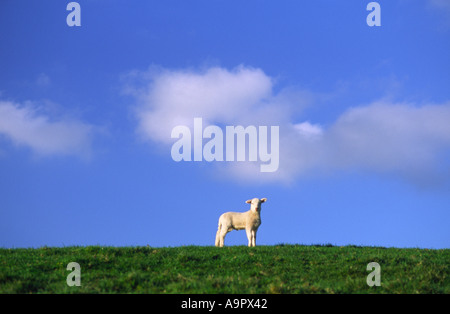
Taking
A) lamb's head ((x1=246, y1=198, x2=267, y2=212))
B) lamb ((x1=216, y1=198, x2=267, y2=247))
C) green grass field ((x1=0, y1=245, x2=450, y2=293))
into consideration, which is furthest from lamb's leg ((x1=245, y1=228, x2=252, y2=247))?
green grass field ((x1=0, y1=245, x2=450, y2=293))

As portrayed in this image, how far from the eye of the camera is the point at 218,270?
57.3 ft

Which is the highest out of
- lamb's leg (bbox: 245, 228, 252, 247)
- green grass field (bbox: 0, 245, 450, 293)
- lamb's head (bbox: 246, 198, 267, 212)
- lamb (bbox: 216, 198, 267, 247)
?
lamb's head (bbox: 246, 198, 267, 212)

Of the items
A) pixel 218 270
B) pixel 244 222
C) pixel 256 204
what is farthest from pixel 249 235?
pixel 218 270

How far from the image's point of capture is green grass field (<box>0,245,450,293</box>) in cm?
1476

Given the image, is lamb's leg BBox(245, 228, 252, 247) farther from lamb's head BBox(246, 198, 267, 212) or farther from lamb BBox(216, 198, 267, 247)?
lamb's head BBox(246, 198, 267, 212)

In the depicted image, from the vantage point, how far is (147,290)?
14422 millimetres

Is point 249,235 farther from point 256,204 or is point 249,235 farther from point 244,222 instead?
point 256,204

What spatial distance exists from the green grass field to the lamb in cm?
242

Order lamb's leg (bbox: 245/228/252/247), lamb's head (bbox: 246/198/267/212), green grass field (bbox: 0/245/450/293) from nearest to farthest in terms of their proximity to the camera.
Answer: green grass field (bbox: 0/245/450/293) → lamb's leg (bbox: 245/228/252/247) → lamb's head (bbox: 246/198/267/212)

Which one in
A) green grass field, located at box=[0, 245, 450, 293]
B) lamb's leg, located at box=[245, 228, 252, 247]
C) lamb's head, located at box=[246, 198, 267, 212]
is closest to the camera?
green grass field, located at box=[0, 245, 450, 293]

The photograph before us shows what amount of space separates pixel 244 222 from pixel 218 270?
7.57 m
